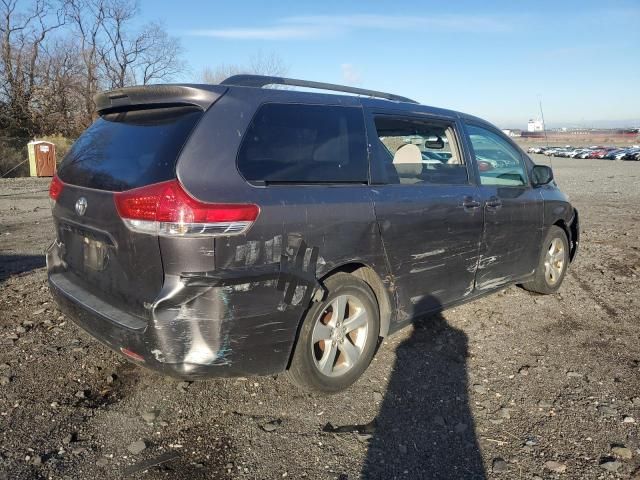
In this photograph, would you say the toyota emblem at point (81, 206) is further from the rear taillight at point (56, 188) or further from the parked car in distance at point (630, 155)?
the parked car in distance at point (630, 155)

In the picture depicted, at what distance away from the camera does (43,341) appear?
163 inches

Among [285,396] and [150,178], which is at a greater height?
[150,178]

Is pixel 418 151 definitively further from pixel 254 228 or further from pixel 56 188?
pixel 56 188

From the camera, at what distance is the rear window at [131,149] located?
2.80 meters

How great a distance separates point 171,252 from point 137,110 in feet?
3.49

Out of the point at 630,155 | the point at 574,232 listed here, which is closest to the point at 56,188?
the point at 574,232

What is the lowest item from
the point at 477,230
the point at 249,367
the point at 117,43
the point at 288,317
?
the point at 249,367

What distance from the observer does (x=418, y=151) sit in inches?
167

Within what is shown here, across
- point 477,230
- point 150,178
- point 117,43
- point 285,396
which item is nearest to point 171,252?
point 150,178

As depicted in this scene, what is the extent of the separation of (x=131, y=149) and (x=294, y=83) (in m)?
1.17

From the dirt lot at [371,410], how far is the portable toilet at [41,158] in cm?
1833

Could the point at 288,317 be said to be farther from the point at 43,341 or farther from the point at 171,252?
the point at 43,341

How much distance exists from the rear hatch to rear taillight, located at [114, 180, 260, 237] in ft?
0.17

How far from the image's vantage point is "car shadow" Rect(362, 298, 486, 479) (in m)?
2.73
